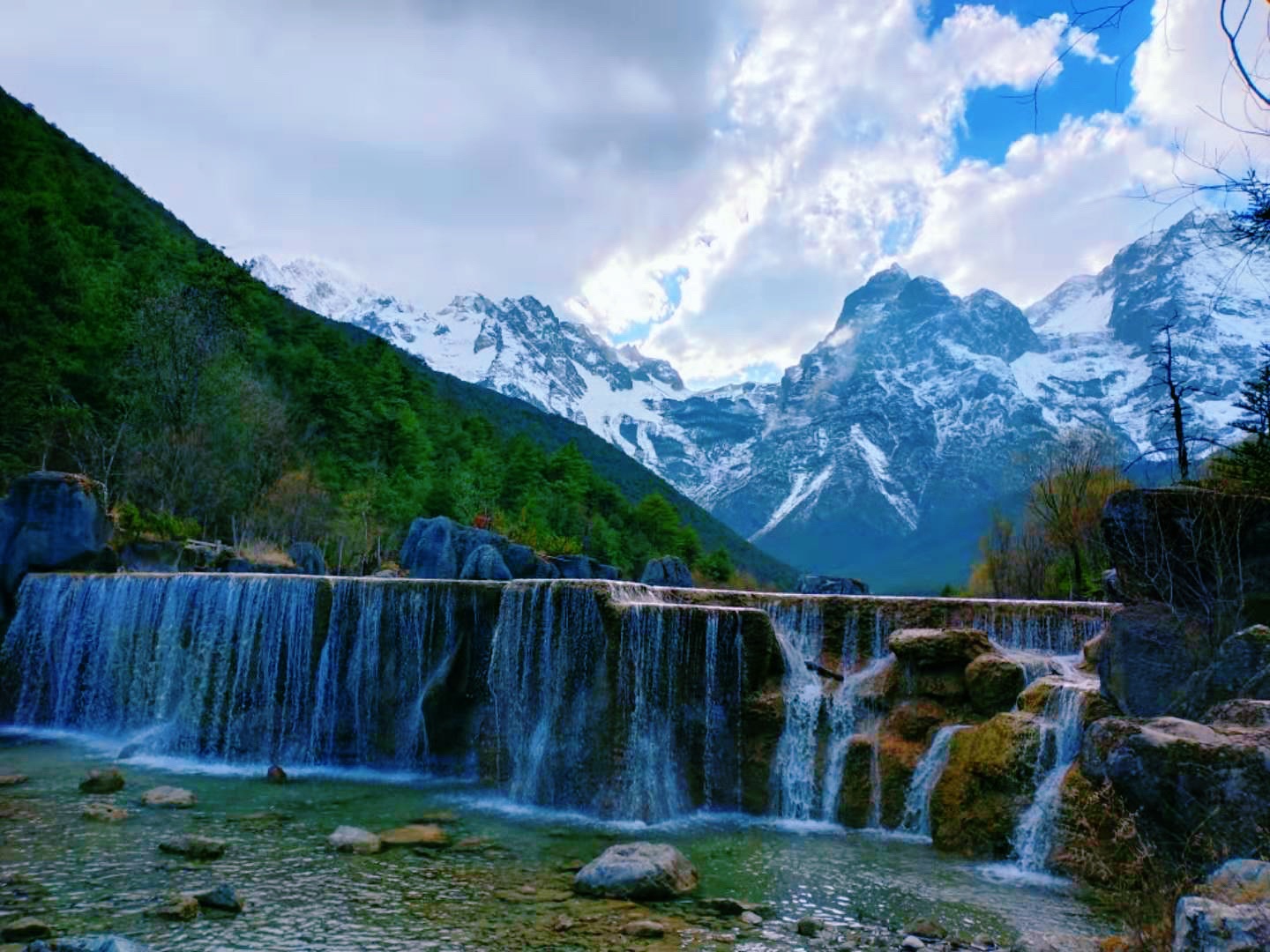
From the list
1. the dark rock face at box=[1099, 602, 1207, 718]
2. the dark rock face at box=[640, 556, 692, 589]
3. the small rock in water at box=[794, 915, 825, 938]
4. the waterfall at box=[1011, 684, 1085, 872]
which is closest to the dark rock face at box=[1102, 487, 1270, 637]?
the dark rock face at box=[1099, 602, 1207, 718]

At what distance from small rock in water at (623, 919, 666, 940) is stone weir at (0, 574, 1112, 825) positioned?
573 centimetres

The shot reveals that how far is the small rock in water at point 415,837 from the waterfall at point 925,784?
7.76m

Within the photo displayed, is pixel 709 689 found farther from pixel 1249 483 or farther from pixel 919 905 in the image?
pixel 1249 483

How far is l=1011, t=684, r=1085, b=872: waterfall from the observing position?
12.2 metres

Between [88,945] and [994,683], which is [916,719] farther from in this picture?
[88,945]

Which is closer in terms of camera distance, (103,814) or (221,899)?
(221,899)

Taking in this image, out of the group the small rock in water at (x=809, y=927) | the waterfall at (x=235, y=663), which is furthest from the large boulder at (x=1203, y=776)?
the waterfall at (x=235, y=663)

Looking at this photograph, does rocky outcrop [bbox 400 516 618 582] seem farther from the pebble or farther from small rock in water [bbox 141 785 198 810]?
the pebble

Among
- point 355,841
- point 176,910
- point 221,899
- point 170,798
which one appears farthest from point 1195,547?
point 170,798

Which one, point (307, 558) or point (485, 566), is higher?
point (485, 566)

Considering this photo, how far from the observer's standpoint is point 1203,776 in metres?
8.95

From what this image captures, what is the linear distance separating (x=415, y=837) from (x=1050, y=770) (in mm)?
9562

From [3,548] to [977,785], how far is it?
25.3m

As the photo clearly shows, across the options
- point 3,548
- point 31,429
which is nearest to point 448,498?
point 31,429
